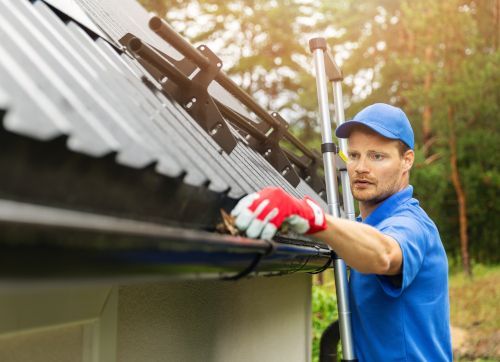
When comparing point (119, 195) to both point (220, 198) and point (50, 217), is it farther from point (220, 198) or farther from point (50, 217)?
point (220, 198)

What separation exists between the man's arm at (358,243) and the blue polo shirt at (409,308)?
29cm

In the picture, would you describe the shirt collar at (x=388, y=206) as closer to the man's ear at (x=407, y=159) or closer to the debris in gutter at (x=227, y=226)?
the man's ear at (x=407, y=159)

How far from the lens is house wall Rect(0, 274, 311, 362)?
1520mm

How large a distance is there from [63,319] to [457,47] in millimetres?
17610

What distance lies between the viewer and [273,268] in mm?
2061

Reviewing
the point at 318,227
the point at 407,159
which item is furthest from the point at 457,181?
the point at 318,227

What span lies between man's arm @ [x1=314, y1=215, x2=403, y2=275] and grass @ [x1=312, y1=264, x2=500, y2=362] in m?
6.89

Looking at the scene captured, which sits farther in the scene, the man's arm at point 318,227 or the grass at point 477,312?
the grass at point 477,312

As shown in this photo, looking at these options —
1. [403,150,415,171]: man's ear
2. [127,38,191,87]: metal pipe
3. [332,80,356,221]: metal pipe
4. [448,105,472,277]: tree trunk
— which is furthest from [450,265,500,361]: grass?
[127,38,191,87]: metal pipe

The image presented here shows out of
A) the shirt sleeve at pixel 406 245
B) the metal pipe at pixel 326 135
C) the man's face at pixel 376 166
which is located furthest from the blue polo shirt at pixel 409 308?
the metal pipe at pixel 326 135

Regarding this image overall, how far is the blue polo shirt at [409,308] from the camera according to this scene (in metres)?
2.64

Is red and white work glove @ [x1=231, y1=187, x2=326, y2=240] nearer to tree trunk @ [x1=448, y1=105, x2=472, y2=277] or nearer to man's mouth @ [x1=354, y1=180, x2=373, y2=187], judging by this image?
man's mouth @ [x1=354, y1=180, x2=373, y2=187]

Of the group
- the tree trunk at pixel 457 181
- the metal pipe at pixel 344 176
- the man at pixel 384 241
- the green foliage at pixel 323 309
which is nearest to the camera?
the man at pixel 384 241

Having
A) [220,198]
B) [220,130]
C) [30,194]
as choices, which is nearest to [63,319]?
[220,198]
